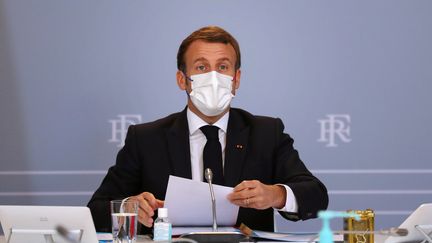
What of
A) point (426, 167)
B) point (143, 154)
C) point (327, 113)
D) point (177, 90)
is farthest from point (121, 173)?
point (426, 167)

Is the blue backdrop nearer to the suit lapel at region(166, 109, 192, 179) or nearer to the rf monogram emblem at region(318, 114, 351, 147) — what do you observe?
the rf monogram emblem at region(318, 114, 351, 147)

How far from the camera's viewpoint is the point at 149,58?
468 cm

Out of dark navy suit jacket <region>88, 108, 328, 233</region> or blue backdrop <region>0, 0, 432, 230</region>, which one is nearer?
dark navy suit jacket <region>88, 108, 328, 233</region>

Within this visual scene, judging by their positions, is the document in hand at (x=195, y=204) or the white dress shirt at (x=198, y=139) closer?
the document in hand at (x=195, y=204)

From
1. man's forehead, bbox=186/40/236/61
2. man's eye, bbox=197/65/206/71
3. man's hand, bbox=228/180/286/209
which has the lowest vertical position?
man's hand, bbox=228/180/286/209

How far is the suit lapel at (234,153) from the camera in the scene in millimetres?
3650

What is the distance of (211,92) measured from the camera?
3.61 meters

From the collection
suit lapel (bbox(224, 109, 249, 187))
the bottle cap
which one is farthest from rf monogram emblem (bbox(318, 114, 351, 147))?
the bottle cap

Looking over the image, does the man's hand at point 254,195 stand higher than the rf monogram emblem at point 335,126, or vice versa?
the rf monogram emblem at point 335,126

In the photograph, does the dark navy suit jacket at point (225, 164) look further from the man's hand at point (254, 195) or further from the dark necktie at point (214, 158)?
the man's hand at point (254, 195)

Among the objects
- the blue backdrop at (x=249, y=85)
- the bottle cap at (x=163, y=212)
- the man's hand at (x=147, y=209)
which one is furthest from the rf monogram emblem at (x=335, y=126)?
the bottle cap at (x=163, y=212)

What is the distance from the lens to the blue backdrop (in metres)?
4.64

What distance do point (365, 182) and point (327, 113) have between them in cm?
44

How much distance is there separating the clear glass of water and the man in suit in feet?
2.34
